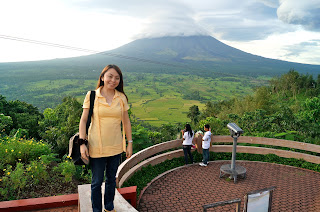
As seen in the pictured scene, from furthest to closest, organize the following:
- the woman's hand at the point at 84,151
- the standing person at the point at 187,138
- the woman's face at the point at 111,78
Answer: the standing person at the point at 187,138, the woman's face at the point at 111,78, the woman's hand at the point at 84,151

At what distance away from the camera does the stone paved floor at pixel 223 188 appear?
5410 mm

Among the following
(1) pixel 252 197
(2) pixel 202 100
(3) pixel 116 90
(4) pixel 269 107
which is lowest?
(2) pixel 202 100

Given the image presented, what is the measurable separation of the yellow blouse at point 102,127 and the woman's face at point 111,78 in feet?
0.50

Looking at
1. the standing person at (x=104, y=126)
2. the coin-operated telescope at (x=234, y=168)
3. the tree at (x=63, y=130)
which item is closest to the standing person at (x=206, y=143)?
the coin-operated telescope at (x=234, y=168)

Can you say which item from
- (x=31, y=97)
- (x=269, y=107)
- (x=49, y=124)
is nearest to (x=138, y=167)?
(x=49, y=124)

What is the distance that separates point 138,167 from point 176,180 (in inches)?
43.5

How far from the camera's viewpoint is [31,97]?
85500 mm

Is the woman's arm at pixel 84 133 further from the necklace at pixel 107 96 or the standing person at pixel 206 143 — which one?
the standing person at pixel 206 143

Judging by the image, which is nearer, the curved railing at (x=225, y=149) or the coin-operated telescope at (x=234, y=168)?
the coin-operated telescope at (x=234, y=168)

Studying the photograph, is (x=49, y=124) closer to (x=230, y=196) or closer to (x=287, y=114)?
(x=230, y=196)

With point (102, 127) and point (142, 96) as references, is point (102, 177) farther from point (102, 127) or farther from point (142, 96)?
point (142, 96)

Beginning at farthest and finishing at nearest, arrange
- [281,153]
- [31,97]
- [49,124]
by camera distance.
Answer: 1. [31,97]
2. [49,124]
3. [281,153]

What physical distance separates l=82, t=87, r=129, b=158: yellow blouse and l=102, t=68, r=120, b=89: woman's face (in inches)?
6.0

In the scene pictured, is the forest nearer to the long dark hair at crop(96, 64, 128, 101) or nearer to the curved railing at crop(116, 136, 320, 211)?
the curved railing at crop(116, 136, 320, 211)
